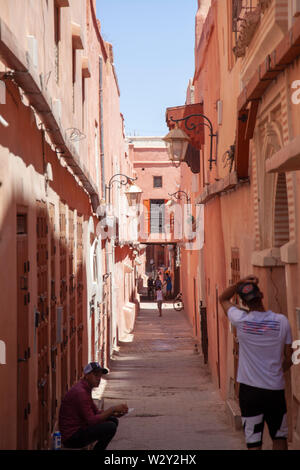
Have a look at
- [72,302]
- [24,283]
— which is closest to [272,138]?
[24,283]

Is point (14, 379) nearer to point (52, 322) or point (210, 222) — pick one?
point (52, 322)

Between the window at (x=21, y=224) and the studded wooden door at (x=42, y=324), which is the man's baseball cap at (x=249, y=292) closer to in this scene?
the window at (x=21, y=224)

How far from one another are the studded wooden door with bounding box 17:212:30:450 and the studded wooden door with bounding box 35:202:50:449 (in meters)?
0.54

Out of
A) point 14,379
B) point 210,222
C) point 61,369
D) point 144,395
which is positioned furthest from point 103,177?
point 14,379

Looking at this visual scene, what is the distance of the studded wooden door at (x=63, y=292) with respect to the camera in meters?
9.61

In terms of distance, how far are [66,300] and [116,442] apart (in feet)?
8.79

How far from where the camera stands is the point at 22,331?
627 cm

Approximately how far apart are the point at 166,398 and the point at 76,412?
6066mm

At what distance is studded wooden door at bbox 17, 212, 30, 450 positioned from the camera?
6.01m

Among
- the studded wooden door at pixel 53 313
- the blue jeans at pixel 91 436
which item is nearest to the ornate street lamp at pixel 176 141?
the studded wooden door at pixel 53 313

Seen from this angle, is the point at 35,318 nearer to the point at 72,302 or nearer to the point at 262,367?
the point at 262,367

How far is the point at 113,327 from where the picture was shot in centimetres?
2170

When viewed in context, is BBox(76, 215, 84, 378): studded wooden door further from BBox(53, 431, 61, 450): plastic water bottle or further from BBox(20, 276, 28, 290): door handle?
BBox(20, 276, 28, 290): door handle

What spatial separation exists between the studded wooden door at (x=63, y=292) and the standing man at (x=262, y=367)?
4799 mm
